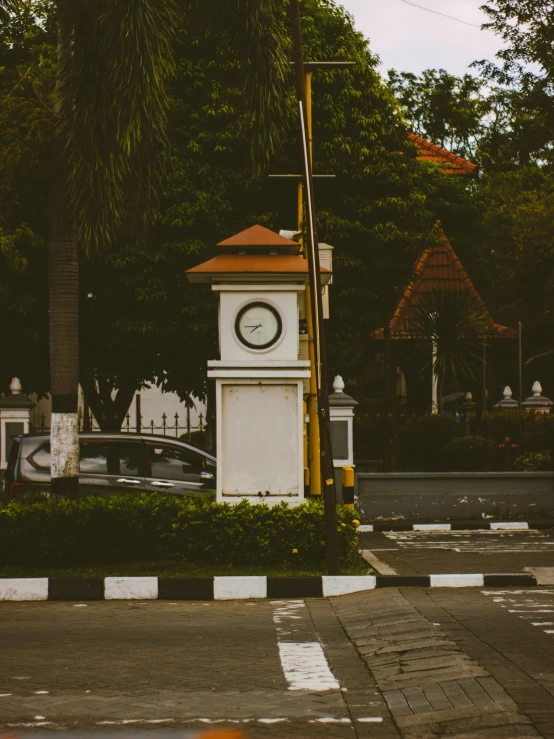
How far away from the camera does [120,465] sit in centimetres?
1373

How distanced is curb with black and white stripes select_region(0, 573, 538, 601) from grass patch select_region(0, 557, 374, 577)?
21 cm

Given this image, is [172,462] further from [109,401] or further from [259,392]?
[109,401]

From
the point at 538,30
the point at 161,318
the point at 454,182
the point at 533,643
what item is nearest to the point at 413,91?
the point at 454,182

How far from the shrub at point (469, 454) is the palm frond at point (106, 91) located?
9.32 metres

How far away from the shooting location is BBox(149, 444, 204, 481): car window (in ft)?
45.3

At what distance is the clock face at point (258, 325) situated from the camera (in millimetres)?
10789

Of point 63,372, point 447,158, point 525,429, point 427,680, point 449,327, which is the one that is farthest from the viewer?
point 447,158

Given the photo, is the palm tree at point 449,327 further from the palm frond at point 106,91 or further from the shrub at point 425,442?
the palm frond at point 106,91

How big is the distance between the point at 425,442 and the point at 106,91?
1046cm

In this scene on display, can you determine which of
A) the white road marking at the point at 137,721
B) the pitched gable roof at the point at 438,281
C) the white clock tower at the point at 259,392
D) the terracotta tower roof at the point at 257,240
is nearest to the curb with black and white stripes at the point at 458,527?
the white clock tower at the point at 259,392

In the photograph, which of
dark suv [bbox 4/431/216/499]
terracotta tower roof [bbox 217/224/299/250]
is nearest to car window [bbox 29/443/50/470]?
dark suv [bbox 4/431/216/499]

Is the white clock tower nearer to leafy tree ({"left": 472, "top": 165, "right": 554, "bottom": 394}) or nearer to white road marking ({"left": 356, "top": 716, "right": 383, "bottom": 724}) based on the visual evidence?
white road marking ({"left": 356, "top": 716, "right": 383, "bottom": 724})

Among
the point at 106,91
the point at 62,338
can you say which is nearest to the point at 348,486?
the point at 62,338

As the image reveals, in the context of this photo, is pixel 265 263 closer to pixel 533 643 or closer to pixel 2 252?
pixel 533 643
